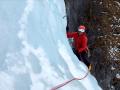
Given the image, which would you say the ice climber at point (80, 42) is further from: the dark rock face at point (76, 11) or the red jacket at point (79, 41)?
the dark rock face at point (76, 11)

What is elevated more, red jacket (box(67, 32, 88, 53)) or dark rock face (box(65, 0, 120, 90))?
red jacket (box(67, 32, 88, 53))

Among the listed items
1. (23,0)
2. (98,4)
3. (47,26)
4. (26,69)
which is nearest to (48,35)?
(47,26)

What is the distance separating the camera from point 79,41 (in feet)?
42.7

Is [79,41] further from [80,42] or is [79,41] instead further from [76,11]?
[76,11]

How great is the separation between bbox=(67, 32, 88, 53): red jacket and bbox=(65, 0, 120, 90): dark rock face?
436 centimetres

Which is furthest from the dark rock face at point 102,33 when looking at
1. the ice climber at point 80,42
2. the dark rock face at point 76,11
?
the ice climber at point 80,42

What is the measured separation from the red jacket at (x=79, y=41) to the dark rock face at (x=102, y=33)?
4.36 metres

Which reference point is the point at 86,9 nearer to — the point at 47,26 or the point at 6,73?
the point at 47,26

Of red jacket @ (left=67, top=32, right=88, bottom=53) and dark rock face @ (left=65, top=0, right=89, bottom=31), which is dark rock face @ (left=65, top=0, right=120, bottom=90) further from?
red jacket @ (left=67, top=32, right=88, bottom=53)

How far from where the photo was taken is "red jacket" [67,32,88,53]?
12945 millimetres

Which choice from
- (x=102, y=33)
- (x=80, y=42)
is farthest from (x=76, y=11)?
(x=80, y=42)

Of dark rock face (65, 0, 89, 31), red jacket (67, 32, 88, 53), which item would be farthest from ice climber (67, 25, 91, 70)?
dark rock face (65, 0, 89, 31)

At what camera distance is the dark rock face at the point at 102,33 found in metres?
18.2

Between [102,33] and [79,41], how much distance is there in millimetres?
5978
